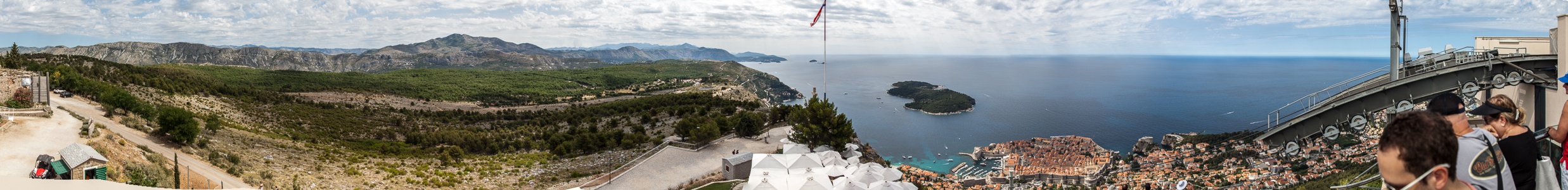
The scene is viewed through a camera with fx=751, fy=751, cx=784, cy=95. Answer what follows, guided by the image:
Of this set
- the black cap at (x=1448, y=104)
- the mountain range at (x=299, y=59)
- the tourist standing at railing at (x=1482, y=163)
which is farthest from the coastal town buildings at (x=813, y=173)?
the mountain range at (x=299, y=59)

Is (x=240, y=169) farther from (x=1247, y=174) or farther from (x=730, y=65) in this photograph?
(x=730, y=65)

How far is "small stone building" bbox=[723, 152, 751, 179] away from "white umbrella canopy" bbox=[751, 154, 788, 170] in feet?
2.49

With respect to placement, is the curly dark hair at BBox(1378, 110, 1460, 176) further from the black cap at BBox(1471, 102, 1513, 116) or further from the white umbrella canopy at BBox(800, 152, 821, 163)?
the white umbrella canopy at BBox(800, 152, 821, 163)

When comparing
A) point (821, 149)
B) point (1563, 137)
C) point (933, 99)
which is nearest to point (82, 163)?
point (821, 149)

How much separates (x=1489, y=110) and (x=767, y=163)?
35.0ft

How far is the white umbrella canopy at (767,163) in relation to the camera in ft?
41.9

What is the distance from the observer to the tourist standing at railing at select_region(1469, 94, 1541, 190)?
2.57 m

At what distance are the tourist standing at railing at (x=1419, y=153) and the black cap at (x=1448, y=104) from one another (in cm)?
67

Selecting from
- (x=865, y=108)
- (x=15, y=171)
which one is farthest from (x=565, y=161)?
(x=865, y=108)

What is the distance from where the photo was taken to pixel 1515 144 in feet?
8.47

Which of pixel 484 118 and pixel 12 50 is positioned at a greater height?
pixel 12 50

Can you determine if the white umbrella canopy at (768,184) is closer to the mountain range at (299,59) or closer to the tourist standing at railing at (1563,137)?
the tourist standing at railing at (1563,137)

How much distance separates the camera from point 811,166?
1291 cm

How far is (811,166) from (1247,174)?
10.7 m
